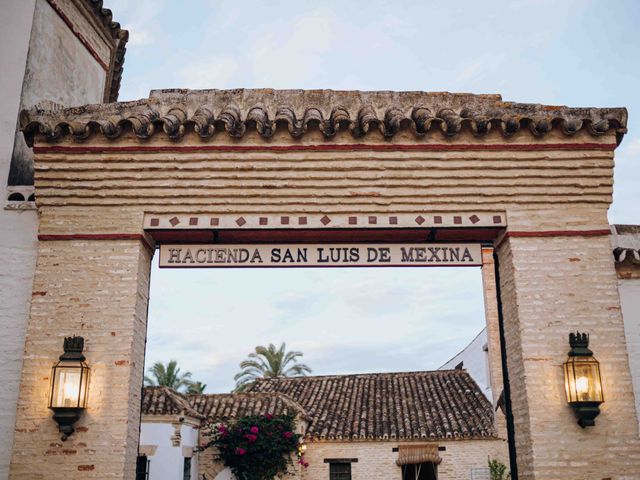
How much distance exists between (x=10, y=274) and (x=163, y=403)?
10.3 metres

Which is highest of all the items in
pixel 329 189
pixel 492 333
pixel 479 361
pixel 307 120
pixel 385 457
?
pixel 492 333

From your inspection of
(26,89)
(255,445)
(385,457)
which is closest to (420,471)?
(385,457)

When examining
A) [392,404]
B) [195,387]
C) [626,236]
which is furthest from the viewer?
[195,387]

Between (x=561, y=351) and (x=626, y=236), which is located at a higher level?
(x=626, y=236)

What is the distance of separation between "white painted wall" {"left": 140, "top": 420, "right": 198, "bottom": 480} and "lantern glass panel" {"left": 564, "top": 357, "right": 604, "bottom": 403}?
11.8 metres

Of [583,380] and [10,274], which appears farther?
[10,274]

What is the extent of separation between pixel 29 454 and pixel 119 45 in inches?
263

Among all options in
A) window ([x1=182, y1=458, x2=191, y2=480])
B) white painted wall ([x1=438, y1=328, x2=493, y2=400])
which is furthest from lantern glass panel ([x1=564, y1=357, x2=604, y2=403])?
white painted wall ([x1=438, y1=328, x2=493, y2=400])

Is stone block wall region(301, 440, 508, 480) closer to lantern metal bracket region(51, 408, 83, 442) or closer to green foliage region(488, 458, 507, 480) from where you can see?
green foliage region(488, 458, 507, 480)

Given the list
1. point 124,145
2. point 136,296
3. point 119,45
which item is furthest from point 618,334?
point 119,45

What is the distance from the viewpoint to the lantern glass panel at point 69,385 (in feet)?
19.4

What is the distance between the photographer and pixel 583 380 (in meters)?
5.99

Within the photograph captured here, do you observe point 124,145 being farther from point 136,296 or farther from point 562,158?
point 562,158

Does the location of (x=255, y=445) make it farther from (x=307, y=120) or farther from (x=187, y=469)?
(x=307, y=120)
